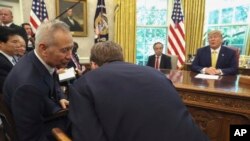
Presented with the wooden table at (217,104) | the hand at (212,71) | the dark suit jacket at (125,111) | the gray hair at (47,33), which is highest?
the gray hair at (47,33)

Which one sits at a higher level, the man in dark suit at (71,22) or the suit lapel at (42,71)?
the man in dark suit at (71,22)

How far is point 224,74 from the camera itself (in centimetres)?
339

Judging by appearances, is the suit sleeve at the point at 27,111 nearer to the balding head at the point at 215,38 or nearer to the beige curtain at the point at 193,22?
the balding head at the point at 215,38

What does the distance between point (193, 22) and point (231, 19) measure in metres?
0.96

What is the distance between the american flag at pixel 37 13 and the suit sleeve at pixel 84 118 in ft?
12.9

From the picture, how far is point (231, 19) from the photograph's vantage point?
5965mm

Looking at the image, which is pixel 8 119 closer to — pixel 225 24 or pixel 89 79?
pixel 89 79

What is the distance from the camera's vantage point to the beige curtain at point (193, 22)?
19.7 ft

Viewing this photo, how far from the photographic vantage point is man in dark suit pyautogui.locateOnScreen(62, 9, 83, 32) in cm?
527

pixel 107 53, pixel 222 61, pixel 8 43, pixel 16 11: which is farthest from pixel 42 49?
pixel 16 11

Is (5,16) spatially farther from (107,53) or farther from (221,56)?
(221,56)

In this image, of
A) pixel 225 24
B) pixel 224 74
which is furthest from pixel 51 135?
pixel 225 24

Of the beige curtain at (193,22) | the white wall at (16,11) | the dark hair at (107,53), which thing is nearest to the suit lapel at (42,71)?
the dark hair at (107,53)

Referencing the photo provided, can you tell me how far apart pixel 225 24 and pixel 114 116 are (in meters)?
5.90
